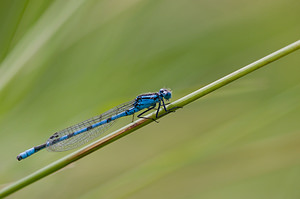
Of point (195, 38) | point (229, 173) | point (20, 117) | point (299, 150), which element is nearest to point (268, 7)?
point (195, 38)

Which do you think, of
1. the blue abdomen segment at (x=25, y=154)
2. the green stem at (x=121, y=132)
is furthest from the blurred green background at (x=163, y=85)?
Result: the green stem at (x=121, y=132)

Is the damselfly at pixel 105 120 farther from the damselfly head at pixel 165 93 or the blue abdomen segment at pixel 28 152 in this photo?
the blue abdomen segment at pixel 28 152

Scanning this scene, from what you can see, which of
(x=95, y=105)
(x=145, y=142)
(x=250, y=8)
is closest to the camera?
(x=95, y=105)

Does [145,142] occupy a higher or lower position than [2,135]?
lower

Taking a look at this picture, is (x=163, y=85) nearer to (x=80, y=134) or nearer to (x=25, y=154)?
(x=80, y=134)

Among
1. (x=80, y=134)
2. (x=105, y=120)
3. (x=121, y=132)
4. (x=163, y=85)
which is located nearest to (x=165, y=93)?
(x=163, y=85)

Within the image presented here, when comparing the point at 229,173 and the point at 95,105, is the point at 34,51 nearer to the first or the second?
the point at 95,105

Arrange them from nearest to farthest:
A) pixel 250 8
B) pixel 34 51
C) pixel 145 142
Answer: pixel 34 51, pixel 250 8, pixel 145 142
